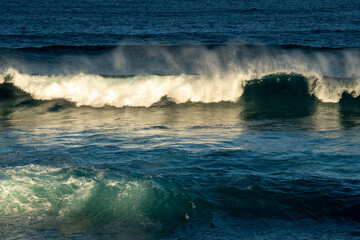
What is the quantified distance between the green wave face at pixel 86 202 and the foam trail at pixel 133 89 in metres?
7.63

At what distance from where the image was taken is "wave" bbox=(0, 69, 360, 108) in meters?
15.0

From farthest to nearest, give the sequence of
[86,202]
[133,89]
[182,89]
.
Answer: [133,89] → [182,89] → [86,202]

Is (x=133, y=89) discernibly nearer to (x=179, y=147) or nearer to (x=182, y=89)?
(x=182, y=89)

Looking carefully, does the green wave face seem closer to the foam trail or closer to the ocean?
the ocean

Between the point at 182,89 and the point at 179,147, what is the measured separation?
272 inches

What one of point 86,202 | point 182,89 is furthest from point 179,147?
point 182,89

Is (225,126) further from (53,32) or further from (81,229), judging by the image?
(53,32)

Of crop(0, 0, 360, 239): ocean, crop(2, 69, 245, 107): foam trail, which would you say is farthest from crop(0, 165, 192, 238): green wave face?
crop(2, 69, 245, 107): foam trail

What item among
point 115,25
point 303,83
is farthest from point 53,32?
point 303,83

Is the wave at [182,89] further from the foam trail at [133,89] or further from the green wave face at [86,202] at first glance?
the green wave face at [86,202]

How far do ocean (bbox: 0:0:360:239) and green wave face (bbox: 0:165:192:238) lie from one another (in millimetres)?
25

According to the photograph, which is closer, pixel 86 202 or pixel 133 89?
pixel 86 202

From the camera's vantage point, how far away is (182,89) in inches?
615

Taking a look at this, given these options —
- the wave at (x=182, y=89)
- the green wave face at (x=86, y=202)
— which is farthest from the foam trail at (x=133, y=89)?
the green wave face at (x=86, y=202)
